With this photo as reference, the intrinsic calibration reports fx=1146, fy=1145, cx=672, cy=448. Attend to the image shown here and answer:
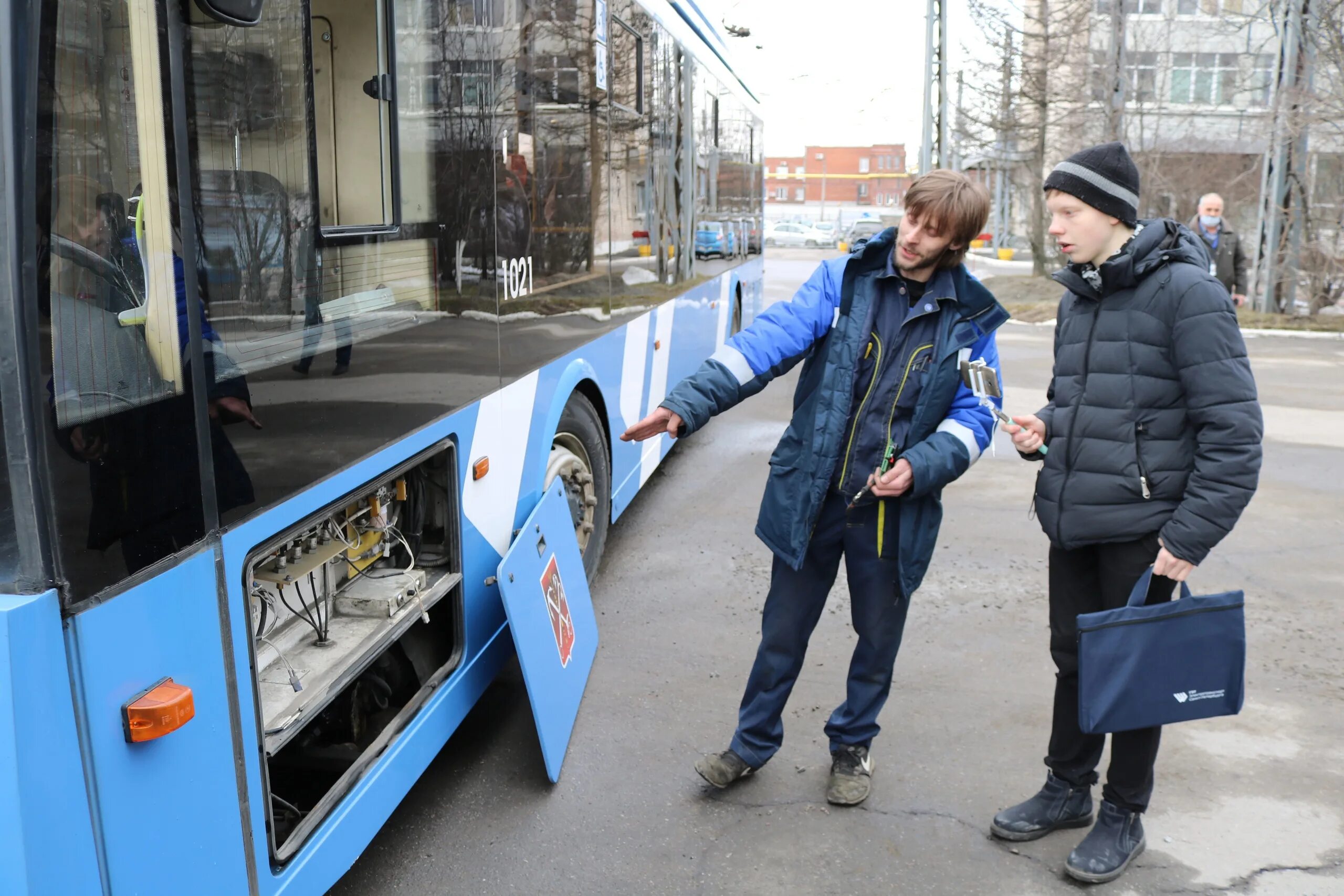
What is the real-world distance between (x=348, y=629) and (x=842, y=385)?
Answer: 58.3 inches

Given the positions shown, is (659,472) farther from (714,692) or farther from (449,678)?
(449,678)

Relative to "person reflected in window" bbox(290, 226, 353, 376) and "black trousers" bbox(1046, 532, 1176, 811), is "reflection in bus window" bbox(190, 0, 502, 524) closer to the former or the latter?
"person reflected in window" bbox(290, 226, 353, 376)

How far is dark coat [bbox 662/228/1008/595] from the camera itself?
3168mm

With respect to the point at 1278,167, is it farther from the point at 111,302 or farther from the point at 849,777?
the point at 111,302

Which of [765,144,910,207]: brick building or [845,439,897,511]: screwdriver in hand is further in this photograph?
[765,144,910,207]: brick building

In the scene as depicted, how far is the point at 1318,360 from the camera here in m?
13.4

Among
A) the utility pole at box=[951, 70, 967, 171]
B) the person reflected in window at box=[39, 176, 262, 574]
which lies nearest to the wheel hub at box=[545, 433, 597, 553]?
the person reflected in window at box=[39, 176, 262, 574]

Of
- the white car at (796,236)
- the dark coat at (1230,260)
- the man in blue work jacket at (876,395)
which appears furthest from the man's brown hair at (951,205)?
the white car at (796,236)

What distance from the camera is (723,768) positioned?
11.8ft

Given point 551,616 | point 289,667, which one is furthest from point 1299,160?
point 289,667

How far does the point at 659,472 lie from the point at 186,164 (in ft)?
20.4

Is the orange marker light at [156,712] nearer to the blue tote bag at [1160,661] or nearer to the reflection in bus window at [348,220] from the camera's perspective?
the reflection in bus window at [348,220]

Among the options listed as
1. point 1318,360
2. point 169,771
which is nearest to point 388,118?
point 169,771

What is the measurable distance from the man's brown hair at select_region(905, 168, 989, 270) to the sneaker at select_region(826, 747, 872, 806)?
5.25 ft
